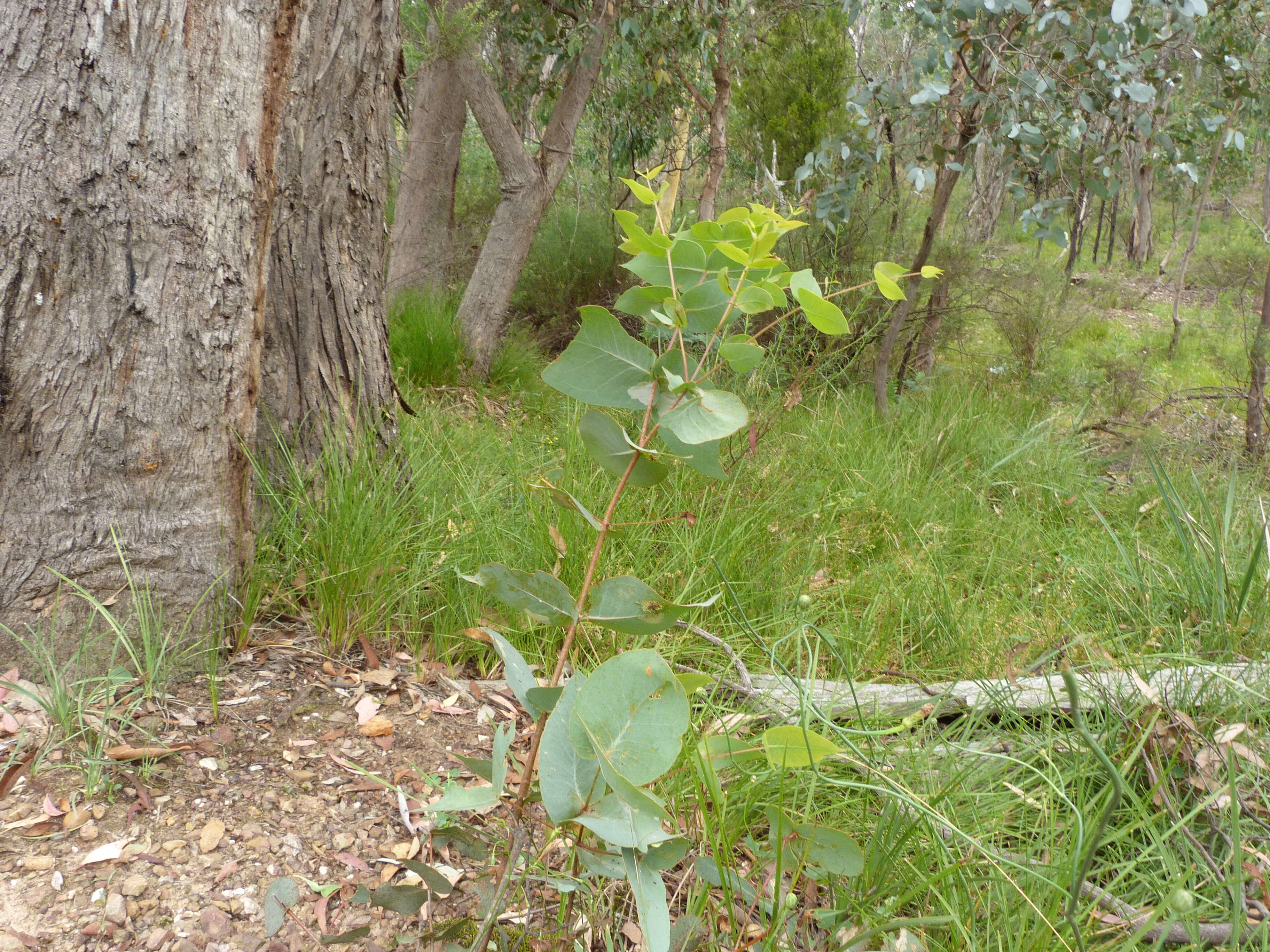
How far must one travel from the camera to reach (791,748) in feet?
2.68

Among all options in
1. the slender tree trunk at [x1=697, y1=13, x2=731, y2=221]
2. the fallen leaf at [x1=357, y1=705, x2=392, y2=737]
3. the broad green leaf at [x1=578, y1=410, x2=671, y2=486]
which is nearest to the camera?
the broad green leaf at [x1=578, y1=410, x2=671, y2=486]

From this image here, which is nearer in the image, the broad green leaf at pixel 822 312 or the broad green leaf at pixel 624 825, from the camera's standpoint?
the broad green leaf at pixel 624 825

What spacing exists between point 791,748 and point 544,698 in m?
0.27

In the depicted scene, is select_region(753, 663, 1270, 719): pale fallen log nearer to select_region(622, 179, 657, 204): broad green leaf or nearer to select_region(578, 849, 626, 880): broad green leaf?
select_region(578, 849, 626, 880): broad green leaf

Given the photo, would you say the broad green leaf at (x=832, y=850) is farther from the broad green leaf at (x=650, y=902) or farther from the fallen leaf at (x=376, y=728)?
the fallen leaf at (x=376, y=728)

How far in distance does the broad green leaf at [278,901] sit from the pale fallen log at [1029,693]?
0.87 m

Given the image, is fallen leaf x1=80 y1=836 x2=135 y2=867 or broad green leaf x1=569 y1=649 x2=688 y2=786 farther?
fallen leaf x1=80 y1=836 x2=135 y2=867

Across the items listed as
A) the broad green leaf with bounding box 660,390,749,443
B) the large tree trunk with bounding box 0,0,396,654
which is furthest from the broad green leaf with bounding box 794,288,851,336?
the large tree trunk with bounding box 0,0,396,654

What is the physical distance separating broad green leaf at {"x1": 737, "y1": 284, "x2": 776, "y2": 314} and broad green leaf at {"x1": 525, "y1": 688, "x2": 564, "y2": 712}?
0.47 metres

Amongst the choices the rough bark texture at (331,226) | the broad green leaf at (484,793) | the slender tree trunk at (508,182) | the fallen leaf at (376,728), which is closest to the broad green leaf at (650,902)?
the broad green leaf at (484,793)

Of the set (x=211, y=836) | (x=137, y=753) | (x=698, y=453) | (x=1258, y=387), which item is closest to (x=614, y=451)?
(x=698, y=453)

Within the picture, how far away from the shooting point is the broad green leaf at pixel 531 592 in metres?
0.88

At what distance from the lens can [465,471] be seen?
8.61 feet

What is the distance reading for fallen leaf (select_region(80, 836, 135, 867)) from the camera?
1153mm
